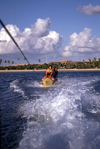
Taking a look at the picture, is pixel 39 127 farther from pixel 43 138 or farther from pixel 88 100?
pixel 88 100

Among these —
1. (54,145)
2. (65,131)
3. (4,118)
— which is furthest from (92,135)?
(4,118)

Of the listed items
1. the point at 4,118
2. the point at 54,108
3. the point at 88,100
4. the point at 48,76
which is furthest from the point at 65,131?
the point at 48,76

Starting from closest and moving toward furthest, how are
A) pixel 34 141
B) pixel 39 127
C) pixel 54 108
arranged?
pixel 34 141 < pixel 39 127 < pixel 54 108

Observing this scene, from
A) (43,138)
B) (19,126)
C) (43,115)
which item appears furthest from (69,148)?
(43,115)

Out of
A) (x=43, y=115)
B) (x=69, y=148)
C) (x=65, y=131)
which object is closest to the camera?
(x=69, y=148)

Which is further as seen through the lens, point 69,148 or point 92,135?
point 92,135

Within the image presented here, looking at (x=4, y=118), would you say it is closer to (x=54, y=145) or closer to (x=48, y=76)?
(x=54, y=145)

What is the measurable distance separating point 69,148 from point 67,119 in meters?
1.43

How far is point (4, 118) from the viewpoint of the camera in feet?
17.6

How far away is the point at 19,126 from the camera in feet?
15.2

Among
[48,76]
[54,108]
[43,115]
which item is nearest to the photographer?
[43,115]

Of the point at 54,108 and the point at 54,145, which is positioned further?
the point at 54,108

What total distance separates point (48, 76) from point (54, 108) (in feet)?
30.5

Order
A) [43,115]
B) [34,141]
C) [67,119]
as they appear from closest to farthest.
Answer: [34,141] < [67,119] < [43,115]
